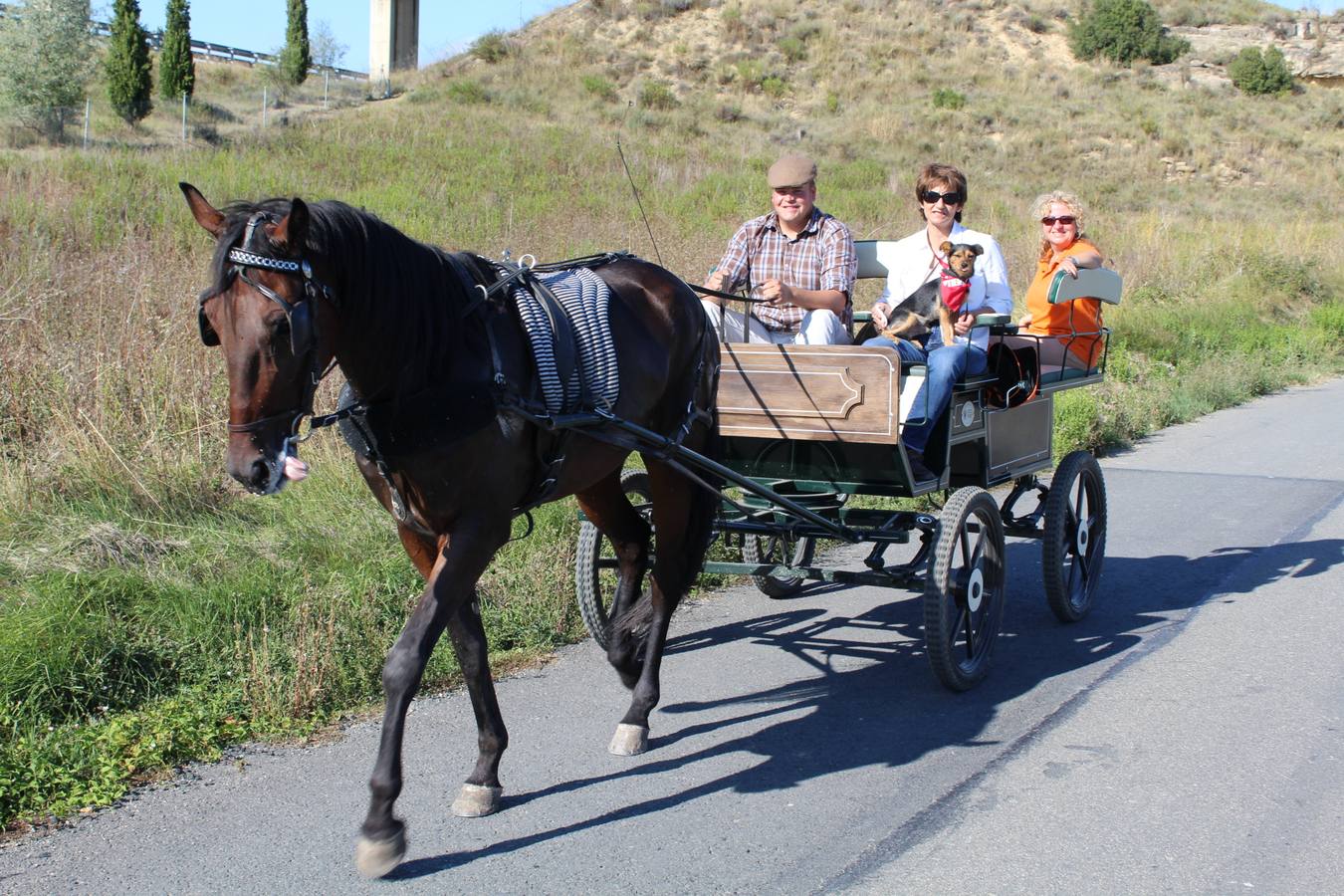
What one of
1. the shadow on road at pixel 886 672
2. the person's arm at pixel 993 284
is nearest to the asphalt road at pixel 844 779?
the shadow on road at pixel 886 672

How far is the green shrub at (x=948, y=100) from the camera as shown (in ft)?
145

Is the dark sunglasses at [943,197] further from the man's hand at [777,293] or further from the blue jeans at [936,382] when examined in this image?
the man's hand at [777,293]

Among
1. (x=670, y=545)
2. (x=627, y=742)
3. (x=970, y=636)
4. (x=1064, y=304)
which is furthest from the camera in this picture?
(x=1064, y=304)

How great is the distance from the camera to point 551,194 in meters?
19.8

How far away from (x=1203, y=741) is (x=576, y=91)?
39.8 m

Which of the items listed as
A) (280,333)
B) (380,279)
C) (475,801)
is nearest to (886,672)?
(475,801)

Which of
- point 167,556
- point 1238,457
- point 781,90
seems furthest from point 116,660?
point 781,90

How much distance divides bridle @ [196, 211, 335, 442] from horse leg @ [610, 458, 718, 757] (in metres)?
1.84

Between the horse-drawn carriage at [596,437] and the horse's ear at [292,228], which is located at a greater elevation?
the horse's ear at [292,228]

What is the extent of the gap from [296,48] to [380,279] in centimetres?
5230

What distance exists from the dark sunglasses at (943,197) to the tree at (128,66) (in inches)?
1397

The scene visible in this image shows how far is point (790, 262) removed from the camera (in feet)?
18.7

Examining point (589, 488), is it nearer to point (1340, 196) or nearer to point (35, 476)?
point (35, 476)

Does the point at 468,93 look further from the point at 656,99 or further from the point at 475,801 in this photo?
the point at 475,801
